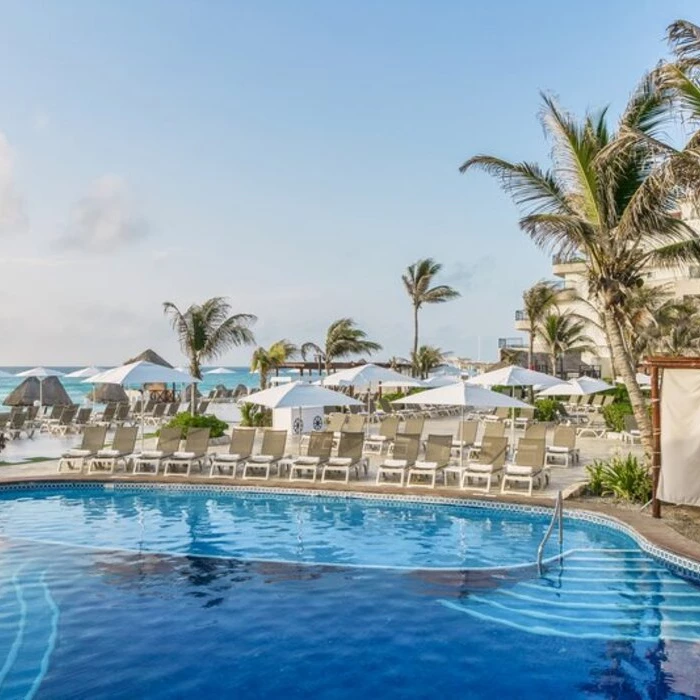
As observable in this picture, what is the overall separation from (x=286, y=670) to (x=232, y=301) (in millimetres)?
18094

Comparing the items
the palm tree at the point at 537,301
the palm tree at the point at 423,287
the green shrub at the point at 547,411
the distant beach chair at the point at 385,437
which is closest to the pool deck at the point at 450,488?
the distant beach chair at the point at 385,437

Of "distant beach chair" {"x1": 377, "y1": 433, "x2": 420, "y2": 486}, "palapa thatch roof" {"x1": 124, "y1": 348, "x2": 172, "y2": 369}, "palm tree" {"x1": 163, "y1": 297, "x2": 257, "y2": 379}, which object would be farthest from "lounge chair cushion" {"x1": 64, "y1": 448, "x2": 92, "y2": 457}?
"palapa thatch roof" {"x1": 124, "y1": 348, "x2": 172, "y2": 369}

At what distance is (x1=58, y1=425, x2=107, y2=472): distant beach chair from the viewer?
595 inches

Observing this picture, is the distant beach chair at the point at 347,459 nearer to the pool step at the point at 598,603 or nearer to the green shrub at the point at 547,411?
the pool step at the point at 598,603

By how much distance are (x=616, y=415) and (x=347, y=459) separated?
11.4 meters

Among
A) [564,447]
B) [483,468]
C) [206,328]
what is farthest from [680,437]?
[206,328]

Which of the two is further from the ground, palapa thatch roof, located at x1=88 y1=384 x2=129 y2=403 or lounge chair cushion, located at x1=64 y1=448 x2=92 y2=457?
palapa thatch roof, located at x1=88 y1=384 x2=129 y2=403

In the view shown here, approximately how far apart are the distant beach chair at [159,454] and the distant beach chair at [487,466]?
589 centimetres

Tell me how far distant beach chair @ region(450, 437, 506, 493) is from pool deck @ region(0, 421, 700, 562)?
0.27m

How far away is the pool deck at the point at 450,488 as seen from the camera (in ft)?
31.8

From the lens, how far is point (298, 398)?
48.7 ft

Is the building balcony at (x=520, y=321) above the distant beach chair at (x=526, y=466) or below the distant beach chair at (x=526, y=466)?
above

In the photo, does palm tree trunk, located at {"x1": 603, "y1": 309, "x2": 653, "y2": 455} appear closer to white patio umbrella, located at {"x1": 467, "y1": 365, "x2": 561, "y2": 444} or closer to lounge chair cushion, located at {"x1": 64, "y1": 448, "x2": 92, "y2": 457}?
white patio umbrella, located at {"x1": 467, "y1": 365, "x2": 561, "y2": 444}

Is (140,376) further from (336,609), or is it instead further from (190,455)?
(336,609)
